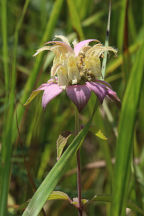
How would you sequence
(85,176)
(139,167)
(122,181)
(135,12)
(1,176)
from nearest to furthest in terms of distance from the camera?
1. (122,181)
2. (1,176)
3. (139,167)
4. (85,176)
5. (135,12)

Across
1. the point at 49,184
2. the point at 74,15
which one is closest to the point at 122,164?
the point at 49,184

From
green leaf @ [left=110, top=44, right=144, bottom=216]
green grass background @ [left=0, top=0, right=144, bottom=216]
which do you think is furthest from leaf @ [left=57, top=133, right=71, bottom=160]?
→ green leaf @ [left=110, top=44, right=144, bottom=216]

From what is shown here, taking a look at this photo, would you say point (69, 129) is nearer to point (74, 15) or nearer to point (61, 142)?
point (74, 15)

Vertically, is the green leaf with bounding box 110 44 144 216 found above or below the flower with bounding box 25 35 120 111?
below

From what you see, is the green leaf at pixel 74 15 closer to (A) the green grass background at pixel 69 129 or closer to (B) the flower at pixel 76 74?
(A) the green grass background at pixel 69 129

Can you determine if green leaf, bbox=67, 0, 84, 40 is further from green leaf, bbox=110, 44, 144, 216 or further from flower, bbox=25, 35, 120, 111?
green leaf, bbox=110, 44, 144, 216

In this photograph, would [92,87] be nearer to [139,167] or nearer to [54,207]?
[139,167]

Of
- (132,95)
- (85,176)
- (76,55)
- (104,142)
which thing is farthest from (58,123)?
(132,95)

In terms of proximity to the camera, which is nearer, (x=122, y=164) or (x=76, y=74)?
(x=122, y=164)

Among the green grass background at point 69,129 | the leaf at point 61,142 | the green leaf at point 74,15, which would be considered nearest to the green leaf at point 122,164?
the green grass background at point 69,129
